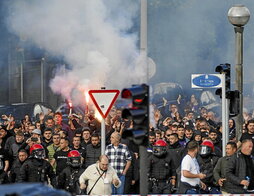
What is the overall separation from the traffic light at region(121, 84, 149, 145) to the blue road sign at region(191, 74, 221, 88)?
13.8ft

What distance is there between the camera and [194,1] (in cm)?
3297

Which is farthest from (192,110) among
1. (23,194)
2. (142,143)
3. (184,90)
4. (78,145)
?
(23,194)

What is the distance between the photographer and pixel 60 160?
1794 cm

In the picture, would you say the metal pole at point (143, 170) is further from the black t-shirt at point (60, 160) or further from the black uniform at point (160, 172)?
the black t-shirt at point (60, 160)

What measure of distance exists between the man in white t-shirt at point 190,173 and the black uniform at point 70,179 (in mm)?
1783

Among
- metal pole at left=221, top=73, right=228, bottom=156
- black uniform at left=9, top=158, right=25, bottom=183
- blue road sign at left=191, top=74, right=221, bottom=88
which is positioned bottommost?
black uniform at left=9, top=158, right=25, bottom=183

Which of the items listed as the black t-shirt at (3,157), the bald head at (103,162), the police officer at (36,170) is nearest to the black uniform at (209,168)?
the bald head at (103,162)

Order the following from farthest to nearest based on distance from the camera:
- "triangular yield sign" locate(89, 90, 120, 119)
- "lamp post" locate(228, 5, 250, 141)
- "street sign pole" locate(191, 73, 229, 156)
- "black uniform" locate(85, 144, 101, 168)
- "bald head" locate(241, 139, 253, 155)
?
1. "black uniform" locate(85, 144, 101, 168)
2. "lamp post" locate(228, 5, 250, 141)
3. "street sign pole" locate(191, 73, 229, 156)
4. "triangular yield sign" locate(89, 90, 120, 119)
5. "bald head" locate(241, 139, 253, 155)

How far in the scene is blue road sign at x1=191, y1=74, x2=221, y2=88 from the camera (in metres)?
16.8

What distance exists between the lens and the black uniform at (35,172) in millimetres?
16969

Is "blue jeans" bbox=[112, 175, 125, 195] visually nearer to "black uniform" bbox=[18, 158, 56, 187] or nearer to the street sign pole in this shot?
"black uniform" bbox=[18, 158, 56, 187]

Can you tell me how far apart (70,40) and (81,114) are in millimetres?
3633

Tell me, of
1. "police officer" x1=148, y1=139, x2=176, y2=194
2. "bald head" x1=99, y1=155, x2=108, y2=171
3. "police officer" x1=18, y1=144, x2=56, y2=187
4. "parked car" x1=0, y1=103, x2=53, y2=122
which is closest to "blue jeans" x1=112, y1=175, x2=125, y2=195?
"police officer" x1=148, y1=139, x2=176, y2=194

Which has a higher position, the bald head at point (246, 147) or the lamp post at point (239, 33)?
the lamp post at point (239, 33)
